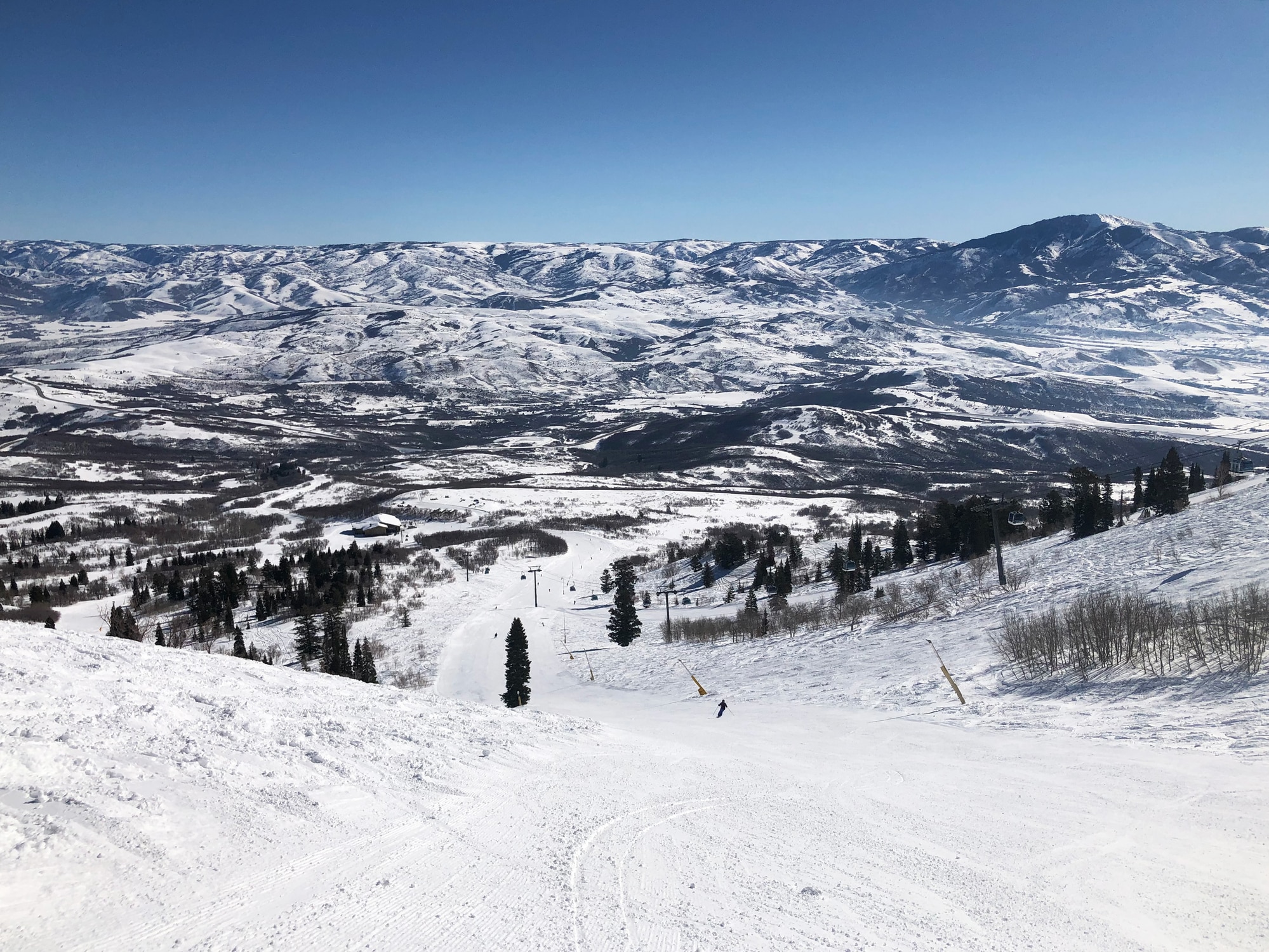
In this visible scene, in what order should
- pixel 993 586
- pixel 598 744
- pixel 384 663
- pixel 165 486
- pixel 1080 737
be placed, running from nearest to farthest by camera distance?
1. pixel 1080 737
2. pixel 598 744
3. pixel 993 586
4. pixel 384 663
5. pixel 165 486

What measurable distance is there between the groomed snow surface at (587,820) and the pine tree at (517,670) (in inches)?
909

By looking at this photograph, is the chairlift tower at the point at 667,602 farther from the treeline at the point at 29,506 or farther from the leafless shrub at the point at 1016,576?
the treeline at the point at 29,506

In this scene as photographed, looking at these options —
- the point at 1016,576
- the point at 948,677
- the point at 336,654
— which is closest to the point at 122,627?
the point at 336,654

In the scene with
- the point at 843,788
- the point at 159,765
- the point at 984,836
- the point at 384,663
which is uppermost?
the point at 159,765

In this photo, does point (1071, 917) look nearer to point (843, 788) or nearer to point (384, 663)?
point (843, 788)

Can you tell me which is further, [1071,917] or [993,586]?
[993,586]

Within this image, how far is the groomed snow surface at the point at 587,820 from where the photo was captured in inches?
395

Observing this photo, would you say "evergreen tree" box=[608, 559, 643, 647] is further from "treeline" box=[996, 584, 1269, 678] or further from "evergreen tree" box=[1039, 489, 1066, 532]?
"evergreen tree" box=[1039, 489, 1066, 532]

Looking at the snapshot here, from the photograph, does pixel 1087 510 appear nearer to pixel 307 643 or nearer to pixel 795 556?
pixel 795 556

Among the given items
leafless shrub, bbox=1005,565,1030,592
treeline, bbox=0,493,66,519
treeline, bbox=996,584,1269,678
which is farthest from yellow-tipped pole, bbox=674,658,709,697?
treeline, bbox=0,493,66,519

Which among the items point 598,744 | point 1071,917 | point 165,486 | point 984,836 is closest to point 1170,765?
point 984,836

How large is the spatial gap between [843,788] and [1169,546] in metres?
38.4

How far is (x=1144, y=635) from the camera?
27.2m

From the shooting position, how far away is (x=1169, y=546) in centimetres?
4488
